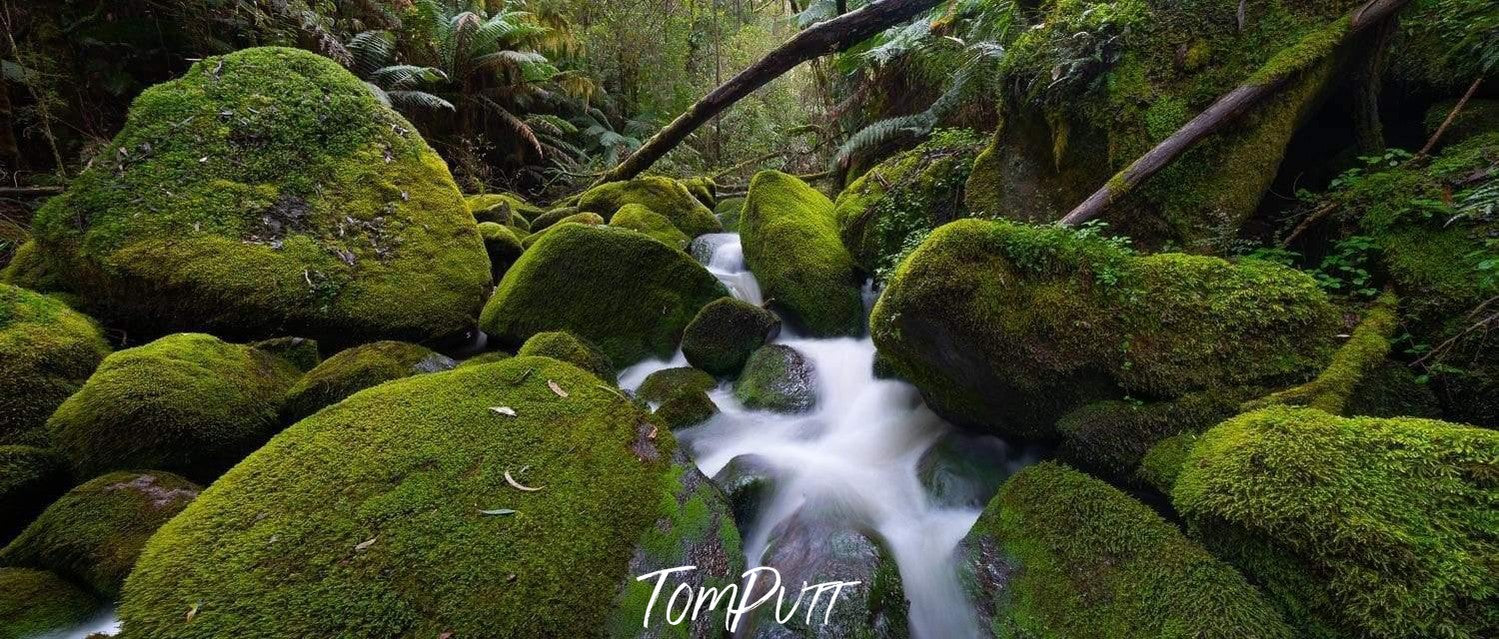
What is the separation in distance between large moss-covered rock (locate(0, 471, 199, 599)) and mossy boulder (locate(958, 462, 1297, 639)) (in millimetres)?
3552

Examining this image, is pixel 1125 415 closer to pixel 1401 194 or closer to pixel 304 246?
pixel 1401 194

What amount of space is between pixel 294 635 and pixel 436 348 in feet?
11.2

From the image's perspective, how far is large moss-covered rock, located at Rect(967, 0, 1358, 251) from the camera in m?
3.27

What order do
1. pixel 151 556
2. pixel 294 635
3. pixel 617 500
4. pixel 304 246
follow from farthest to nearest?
pixel 304 246, pixel 617 500, pixel 151 556, pixel 294 635

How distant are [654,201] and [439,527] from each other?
7.20m

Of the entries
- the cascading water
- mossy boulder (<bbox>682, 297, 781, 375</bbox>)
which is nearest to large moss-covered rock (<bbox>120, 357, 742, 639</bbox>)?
the cascading water

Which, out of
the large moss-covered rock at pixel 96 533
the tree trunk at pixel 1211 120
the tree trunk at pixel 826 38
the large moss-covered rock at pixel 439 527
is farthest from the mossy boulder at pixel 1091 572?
the tree trunk at pixel 826 38

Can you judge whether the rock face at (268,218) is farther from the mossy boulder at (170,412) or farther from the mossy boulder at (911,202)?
the mossy boulder at (911,202)

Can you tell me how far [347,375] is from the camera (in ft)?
11.2

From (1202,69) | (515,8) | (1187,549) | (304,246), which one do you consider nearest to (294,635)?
(1187,549)

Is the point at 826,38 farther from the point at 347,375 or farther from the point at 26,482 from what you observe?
the point at 26,482

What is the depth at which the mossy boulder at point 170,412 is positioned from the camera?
2.73 metres

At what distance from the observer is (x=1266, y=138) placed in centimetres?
328

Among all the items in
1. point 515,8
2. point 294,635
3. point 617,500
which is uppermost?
point 515,8
